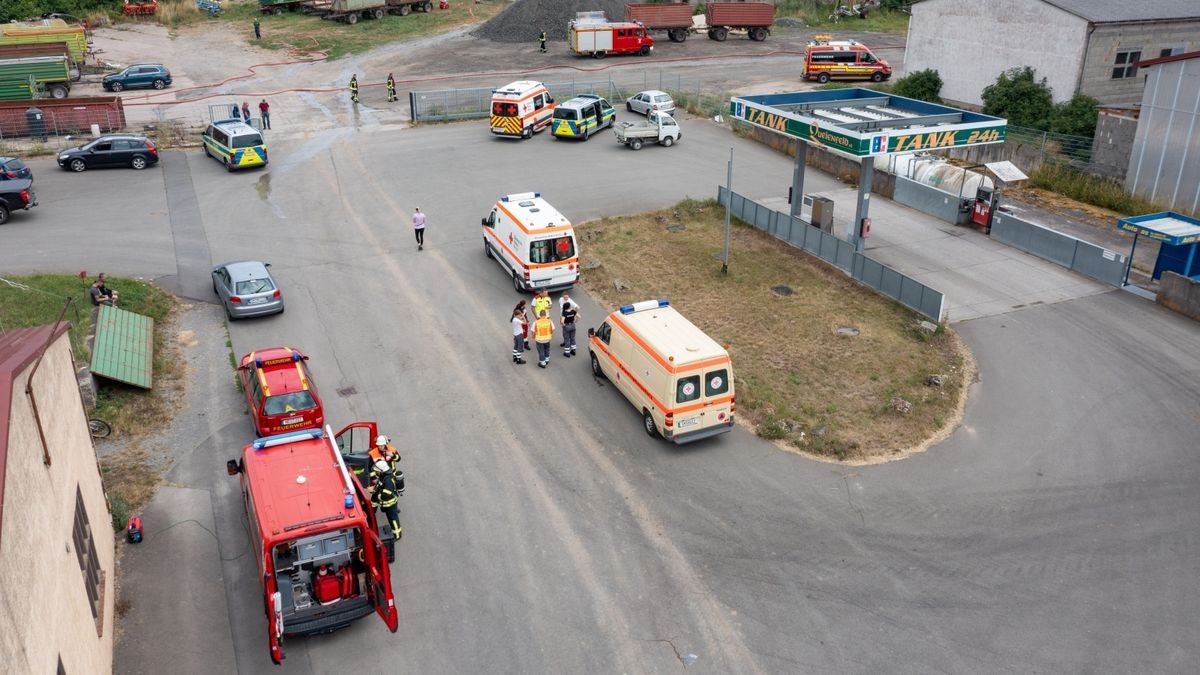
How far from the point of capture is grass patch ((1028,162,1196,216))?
30.5 metres

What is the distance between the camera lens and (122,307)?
22.1 meters

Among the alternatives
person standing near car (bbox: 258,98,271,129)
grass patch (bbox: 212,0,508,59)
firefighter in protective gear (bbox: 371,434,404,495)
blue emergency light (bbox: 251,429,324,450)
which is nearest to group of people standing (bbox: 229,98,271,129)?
person standing near car (bbox: 258,98,271,129)

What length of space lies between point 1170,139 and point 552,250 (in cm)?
2188

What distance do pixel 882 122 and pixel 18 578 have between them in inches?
968

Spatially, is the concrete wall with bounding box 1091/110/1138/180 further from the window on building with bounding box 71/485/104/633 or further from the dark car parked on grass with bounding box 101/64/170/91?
the dark car parked on grass with bounding box 101/64/170/91

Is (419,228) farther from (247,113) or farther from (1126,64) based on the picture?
(1126,64)

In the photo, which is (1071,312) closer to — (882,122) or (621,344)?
(882,122)

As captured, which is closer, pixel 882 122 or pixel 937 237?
pixel 882 122

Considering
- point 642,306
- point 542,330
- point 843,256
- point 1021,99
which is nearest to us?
point 642,306

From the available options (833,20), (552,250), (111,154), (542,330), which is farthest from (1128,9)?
(111,154)

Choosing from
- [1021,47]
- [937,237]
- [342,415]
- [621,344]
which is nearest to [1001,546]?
[621,344]

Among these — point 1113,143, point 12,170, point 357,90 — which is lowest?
point 12,170

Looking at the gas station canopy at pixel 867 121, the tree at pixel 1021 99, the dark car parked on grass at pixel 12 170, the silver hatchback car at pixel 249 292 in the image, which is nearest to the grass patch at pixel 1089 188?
the tree at pixel 1021 99

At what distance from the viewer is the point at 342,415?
1808 cm
